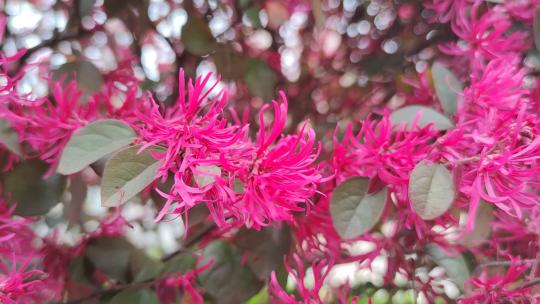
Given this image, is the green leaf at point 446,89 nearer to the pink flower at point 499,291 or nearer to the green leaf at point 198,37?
the pink flower at point 499,291

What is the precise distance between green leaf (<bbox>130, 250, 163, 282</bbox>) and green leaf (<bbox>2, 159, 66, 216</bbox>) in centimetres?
11

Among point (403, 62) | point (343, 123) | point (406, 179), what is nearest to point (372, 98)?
point (403, 62)

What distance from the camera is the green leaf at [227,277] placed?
69 cm

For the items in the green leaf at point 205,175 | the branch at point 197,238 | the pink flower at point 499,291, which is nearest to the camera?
the green leaf at point 205,175

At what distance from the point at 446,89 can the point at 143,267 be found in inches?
15.0

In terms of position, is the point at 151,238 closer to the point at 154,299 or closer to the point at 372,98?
the point at 372,98

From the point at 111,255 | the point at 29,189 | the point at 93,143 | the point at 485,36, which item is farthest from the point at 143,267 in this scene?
the point at 485,36

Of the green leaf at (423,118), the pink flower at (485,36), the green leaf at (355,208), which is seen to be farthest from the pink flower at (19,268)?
the pink flower at (485,36)

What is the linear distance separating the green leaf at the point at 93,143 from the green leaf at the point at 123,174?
3 cm

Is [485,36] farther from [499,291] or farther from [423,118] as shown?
[499,291]

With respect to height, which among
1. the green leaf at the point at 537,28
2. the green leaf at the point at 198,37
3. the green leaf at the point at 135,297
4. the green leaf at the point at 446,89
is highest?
the green leaf at the point at 537,28

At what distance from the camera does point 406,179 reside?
53 centimetres

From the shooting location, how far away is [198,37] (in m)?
0.79

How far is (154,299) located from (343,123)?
0.34 metres
